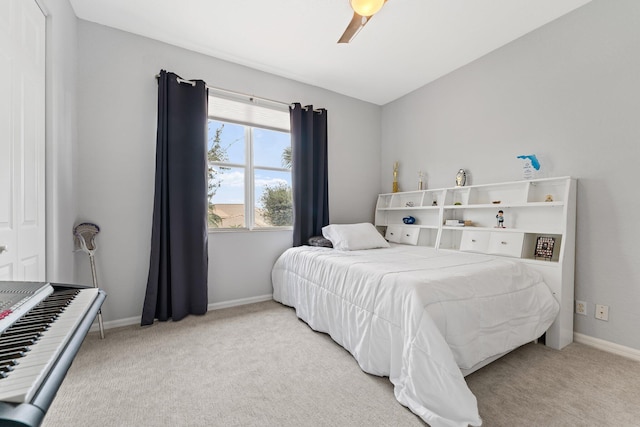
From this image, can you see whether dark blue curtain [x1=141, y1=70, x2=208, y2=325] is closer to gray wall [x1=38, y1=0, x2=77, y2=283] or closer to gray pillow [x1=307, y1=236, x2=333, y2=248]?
gray wall [x1=38, y1=0, x2=77, y2=283]

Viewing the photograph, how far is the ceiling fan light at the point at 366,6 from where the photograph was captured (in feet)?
6.20

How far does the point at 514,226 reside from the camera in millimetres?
2648

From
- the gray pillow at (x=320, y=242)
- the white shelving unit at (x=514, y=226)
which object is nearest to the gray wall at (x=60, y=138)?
the gray pillow at (x=320, y=242)

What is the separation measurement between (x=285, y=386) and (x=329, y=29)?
2927 mm

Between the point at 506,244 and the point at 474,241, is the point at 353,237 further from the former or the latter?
the point at 506,244

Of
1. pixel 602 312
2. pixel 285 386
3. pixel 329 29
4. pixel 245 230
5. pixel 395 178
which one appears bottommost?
pixel 285 386

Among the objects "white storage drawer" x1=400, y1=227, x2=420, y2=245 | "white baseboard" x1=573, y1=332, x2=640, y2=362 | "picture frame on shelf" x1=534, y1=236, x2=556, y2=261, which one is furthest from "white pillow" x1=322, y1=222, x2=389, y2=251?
"white baseboard" x1=573, y1=332, x2=640, y2=362

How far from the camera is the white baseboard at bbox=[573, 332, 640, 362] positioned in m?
1.99

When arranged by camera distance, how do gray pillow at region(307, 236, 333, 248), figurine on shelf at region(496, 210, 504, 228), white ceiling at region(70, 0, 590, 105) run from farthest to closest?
gray pillow at region(307, 236, 333, 248) < figurine on shelf at region(496, 210, 504, 228) < white ceiling at region(70, 0, 590, 105)

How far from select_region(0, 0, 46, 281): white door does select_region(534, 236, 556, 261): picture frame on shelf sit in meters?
3.59

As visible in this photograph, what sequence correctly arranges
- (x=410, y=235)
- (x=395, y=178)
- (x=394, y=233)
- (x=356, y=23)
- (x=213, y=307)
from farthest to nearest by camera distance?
(x=395, y=178) < (x=394, y=233) < (x=410, y=235) < (x=213, y=307) < (x=356, y=23)

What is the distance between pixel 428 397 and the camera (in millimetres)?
1378

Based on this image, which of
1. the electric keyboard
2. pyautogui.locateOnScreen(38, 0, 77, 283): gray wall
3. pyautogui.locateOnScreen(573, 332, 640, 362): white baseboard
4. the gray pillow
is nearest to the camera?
the electric keyboard

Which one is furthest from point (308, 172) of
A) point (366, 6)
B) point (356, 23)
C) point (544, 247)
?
point (544, 247)
